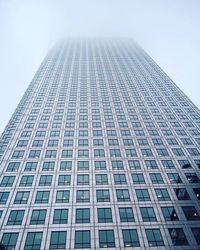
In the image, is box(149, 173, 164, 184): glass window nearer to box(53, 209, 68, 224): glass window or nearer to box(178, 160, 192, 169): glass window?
box(178, 160, 192, 169): glass window

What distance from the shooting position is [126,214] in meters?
37.6

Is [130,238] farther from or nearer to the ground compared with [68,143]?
nearer to the ground

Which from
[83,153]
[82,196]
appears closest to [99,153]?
[83,153]

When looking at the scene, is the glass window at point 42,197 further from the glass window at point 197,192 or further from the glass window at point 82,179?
the glass window at point 197,192

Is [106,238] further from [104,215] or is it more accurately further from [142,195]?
[142,195]

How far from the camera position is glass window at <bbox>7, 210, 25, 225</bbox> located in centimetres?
3616

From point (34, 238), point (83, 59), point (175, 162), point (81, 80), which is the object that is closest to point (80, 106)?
point (81, 80)

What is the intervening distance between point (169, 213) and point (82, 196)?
47.6 ft

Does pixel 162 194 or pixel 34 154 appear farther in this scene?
pixel 34 154

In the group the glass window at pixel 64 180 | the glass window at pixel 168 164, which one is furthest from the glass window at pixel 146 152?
the glass window at pixel 64 180

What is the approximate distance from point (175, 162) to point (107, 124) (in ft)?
67.9

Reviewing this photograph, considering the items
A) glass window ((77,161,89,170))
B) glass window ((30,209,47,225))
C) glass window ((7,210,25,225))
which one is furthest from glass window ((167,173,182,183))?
glass window ((7,210,25,225))

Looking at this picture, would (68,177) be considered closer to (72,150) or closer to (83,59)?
(72,150)

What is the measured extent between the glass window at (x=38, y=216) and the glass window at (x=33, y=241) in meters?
1.90
